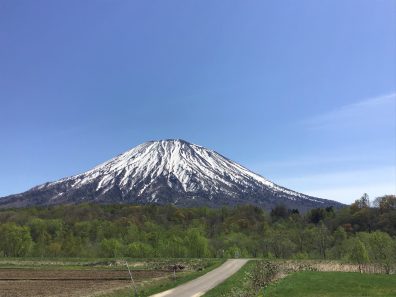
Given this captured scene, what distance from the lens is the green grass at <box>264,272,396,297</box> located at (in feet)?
82.5

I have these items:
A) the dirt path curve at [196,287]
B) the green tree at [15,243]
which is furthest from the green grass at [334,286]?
the green tree at [15,243]

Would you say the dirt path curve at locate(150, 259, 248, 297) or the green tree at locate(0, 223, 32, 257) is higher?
the green tree at locate(0, 223, 32, 257)

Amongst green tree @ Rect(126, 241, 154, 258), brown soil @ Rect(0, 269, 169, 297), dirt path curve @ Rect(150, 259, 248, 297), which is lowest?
brown soil @ Rect(0, 269, 169, 297)

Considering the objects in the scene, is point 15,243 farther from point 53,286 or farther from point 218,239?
point 53,286

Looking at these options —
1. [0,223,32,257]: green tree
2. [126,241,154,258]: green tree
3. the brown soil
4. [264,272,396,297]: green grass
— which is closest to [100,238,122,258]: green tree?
[126,241,154,258]: green tree

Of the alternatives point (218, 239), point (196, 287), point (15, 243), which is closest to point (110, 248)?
point (15, 243)

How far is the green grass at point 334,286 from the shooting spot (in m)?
25.2

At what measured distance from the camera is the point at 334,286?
94.7 feet

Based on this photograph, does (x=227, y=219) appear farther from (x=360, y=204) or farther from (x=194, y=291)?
(x=194, y=291)

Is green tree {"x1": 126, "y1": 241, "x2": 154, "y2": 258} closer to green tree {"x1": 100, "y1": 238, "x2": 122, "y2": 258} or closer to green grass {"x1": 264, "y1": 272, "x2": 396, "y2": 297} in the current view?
green tree {"x1": 100, "y1": 238, "x2": 122, "y2": 258}

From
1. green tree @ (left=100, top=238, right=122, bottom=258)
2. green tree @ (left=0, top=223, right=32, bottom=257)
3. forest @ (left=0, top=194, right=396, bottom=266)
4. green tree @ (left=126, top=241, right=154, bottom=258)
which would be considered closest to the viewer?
forest @ (left=0, top=194, right=396, bottom=266)

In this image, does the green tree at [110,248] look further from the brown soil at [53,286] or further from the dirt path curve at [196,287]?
the dirt path curve at [196,287]

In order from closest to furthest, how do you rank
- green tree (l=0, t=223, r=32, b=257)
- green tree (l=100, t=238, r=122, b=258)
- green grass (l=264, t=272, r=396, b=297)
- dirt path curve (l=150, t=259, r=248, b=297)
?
1. green grass (l=264, t=272, r=396, b=297)
2. dirt path curve (l=150, t=259, r=248, b=297)
3. green tree (l=100, t=238, r=122, b=258)
4. green tree (l=0, t=223, r=32, b=257)

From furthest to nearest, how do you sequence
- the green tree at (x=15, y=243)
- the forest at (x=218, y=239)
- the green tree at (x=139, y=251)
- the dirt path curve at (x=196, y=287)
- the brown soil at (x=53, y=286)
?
the green tree at (x=15, y=243)
the green tree at (x=139, y=251)
the forest at (x=218, y=239)
the brown soil at (x=53, y=286)
the dirt path curve at (x=196, y=287)
